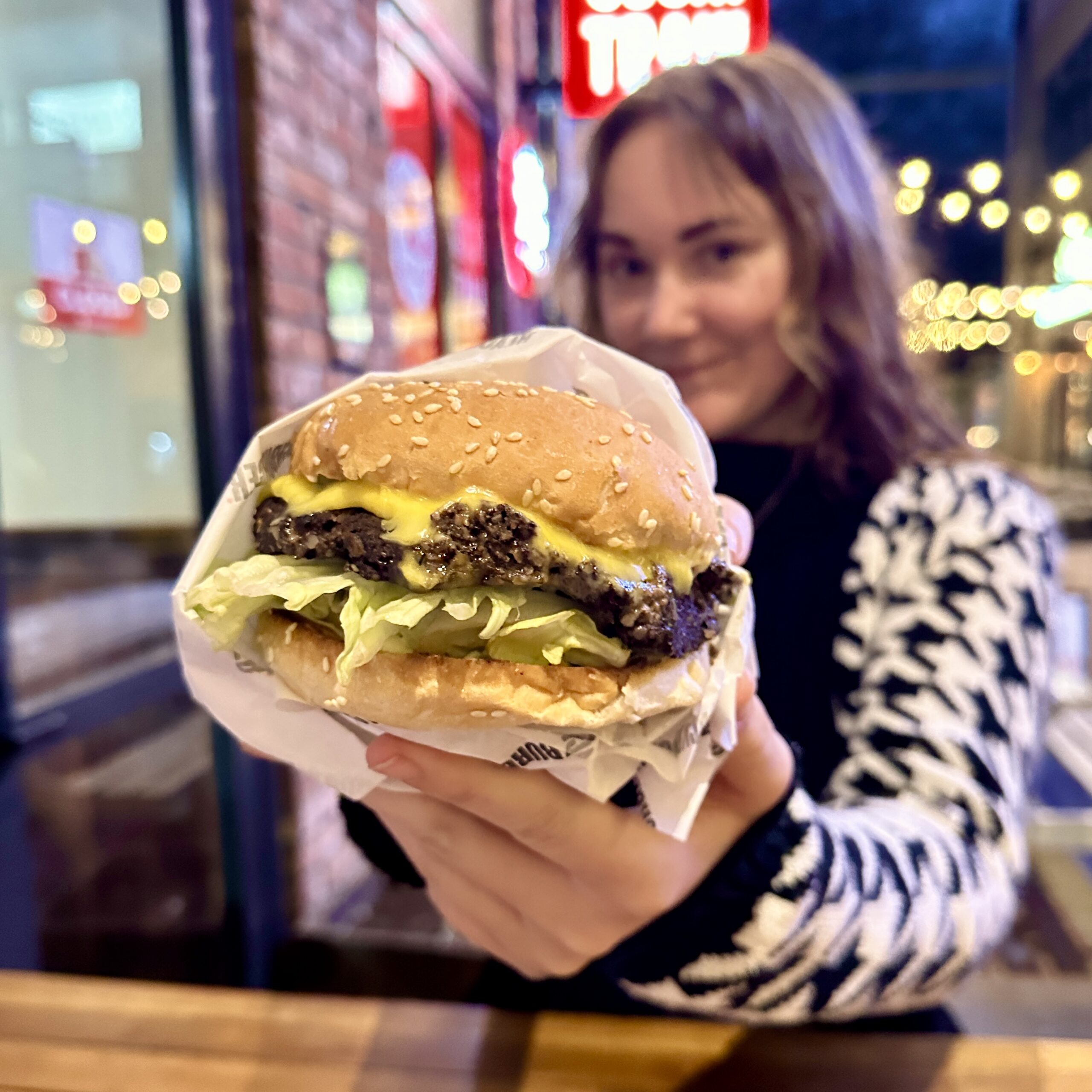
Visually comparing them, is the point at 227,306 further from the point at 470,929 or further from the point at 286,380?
the point at 470,929

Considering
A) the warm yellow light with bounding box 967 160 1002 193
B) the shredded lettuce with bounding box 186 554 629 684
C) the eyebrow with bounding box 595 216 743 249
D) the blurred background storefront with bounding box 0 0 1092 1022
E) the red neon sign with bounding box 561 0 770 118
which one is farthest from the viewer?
the warm yellow light with bounding box 967 160 1002 193

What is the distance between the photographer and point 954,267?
5898mm

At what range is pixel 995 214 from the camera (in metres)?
5.56

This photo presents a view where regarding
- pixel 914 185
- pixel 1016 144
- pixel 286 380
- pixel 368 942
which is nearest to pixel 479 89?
pixel 914 185

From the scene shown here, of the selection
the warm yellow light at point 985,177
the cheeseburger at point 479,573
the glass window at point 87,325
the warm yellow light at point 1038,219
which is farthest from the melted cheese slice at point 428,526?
the warm yellow light at point 985,177

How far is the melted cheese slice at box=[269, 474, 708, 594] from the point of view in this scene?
88cm

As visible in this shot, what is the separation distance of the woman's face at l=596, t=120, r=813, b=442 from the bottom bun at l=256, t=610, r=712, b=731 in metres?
0.87

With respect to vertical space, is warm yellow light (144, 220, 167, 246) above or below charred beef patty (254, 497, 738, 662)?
above

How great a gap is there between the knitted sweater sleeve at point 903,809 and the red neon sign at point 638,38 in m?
3.13

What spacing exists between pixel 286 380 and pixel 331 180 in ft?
2.87

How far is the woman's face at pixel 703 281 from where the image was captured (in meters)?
1.52

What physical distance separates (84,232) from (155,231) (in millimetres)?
217

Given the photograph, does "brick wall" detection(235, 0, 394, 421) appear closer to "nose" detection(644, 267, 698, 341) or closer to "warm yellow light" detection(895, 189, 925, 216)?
"nose" detection(644, 267, 698, 341)

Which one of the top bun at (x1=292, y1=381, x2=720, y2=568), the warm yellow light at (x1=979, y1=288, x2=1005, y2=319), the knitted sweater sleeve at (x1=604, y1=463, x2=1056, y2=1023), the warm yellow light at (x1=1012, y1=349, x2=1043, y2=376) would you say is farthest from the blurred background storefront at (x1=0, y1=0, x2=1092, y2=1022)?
the warm yellow light at (x1=979, y1=288, x2=1005, y2=319)
